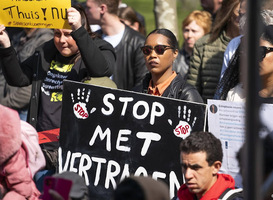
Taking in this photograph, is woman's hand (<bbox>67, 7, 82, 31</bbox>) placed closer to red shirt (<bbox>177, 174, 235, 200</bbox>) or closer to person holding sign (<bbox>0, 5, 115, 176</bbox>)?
person holding sign (<bbox>0, 5, 115, 176</bbox>)

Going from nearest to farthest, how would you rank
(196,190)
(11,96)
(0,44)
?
(196,190), (0,44), (11,96)

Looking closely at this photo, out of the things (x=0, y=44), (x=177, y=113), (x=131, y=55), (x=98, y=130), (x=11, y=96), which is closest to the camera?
(x=177, y=113)

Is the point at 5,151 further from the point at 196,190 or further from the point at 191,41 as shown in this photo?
the point at 191,41

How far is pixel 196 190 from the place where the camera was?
407 cm

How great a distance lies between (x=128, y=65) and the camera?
22.7 feet

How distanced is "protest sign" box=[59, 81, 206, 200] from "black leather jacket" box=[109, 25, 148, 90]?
163 cm

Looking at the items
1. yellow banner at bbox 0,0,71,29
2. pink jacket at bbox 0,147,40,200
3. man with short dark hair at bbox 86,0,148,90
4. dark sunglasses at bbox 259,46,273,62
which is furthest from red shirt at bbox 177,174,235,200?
man with short dark hair at bbox 86,0,148,90


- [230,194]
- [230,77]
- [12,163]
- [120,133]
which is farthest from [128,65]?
[230,194]

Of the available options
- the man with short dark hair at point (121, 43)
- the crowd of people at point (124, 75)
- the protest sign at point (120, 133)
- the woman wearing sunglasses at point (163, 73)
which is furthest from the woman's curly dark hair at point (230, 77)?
the man with short dark hair at point (121, 43)

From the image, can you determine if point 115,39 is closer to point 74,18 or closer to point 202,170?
point 74,18

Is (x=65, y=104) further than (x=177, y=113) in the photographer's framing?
Yes

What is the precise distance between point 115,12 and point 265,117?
3.05m

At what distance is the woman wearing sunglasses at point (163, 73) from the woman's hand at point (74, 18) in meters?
0.57

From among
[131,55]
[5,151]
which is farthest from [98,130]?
[131,55]
